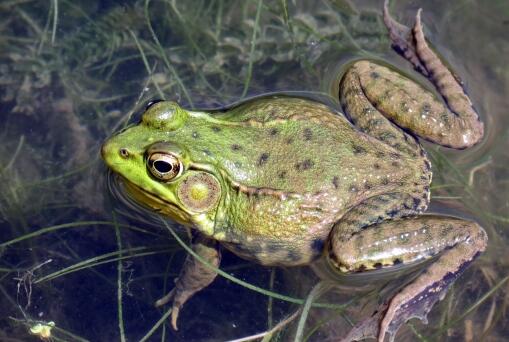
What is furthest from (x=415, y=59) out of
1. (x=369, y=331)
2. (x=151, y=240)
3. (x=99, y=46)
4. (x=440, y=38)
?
(x=99, y=46)

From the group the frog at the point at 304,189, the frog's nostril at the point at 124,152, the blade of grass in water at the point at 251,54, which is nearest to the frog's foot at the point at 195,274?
the frog at the point at 304,189

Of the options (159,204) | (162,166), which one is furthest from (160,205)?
(162,166)

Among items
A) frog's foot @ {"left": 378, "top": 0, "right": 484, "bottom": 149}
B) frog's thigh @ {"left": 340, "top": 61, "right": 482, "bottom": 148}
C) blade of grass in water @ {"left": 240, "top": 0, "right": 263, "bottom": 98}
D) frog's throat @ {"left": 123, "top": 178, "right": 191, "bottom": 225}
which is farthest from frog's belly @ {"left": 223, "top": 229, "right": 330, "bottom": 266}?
blade of grass in water @ {"left": 240, "top": 0, "right": 263, "bottom": 98}

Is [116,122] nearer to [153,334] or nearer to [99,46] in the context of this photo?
[99,46]

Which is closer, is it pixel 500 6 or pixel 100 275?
pixel 100 275

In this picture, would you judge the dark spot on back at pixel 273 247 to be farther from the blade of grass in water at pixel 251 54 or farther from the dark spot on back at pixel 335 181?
the blade of grass in water at pixel 251 54

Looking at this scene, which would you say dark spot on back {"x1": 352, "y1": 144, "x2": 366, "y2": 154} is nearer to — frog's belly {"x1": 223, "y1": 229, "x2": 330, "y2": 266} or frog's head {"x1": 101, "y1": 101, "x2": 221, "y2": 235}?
frog's belly {"x1": 223, "y1": 229, "x2": 330, "y2": 266}

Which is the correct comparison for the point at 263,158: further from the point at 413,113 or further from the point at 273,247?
the point at 413,113

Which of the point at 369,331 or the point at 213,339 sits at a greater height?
the point at 369,331
